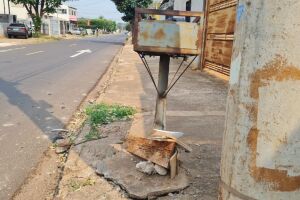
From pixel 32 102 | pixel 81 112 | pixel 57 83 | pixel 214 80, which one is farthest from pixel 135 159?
pixel 214 80

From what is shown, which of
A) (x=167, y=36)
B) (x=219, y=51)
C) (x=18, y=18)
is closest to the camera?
(x=167, y=36)

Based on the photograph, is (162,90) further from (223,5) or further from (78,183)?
(223,5)

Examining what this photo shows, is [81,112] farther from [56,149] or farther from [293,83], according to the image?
[293,83]

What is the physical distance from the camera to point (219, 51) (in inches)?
432

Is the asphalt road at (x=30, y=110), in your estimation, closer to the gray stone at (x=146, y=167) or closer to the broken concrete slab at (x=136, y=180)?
the broken concrete slab at (x=136, y=180)

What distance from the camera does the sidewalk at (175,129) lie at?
3168 millimetres

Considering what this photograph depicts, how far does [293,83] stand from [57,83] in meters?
8.59

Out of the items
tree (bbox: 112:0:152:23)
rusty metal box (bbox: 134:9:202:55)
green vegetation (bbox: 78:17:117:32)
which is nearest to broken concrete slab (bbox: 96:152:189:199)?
rusty metal box (bbox: 134:9:202:55)

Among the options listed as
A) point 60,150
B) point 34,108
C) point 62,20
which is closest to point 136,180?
point 60,150

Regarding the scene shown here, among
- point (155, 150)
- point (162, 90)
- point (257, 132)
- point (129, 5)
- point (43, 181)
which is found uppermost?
point (129, 5)

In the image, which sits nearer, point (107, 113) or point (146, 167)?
point (146, 167)

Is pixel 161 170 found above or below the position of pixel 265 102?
below

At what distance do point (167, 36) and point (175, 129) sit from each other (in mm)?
2091

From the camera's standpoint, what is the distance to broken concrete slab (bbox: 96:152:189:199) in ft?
9.86
